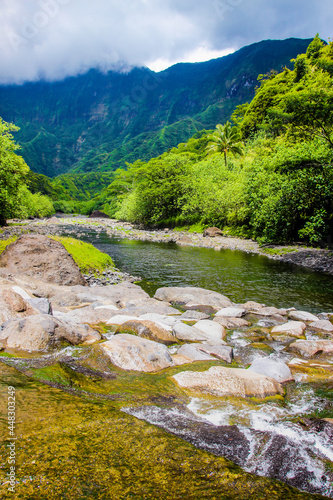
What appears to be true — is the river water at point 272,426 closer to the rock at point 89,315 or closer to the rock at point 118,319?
the rock at point 118,319

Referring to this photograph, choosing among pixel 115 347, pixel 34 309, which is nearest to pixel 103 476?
pixel 115 347

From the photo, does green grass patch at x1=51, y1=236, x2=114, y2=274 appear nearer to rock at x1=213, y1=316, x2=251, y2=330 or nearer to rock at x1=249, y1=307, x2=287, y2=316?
rock at x1=213, y1=316, x2=251, y2=330

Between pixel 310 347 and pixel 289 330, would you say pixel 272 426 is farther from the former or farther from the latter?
pixel 289 330

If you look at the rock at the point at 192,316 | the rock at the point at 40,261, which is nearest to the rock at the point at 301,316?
the rock at the point at 192,316

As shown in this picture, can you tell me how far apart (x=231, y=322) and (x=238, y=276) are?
9015mm

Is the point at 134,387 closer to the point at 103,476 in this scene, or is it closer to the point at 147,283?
the point at 103,476

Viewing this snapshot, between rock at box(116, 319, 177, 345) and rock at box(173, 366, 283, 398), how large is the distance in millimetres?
1925

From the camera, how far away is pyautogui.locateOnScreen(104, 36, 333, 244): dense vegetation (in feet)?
77.2

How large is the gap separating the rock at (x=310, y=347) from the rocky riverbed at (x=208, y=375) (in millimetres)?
25

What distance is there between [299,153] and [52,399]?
27.1 metres

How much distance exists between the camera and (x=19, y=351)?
17.4ft

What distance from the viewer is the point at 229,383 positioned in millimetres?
4805

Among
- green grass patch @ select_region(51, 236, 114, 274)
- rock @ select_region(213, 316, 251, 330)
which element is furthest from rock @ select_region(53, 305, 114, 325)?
green grass patch @ select_region(51, 236, 114, 274)

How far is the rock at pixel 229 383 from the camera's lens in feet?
15.4
